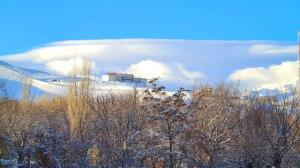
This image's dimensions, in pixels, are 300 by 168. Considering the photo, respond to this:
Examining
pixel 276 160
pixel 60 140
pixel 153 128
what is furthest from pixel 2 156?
pixel 276 160

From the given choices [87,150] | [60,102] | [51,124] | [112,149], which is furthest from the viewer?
[60,102]

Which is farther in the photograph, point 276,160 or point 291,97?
point 291,97

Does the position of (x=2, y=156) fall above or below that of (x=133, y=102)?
below

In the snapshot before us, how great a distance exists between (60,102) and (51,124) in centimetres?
1089

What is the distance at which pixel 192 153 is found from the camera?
1032 inches

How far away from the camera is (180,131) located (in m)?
26.1

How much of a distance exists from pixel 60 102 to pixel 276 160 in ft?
76.4

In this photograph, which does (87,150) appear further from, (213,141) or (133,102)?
(213,141)

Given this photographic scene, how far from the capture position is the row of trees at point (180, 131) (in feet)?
84.9

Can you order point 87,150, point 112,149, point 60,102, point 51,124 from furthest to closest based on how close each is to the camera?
point 60,102 < point 51,124 < point 87,150 < point 112,149

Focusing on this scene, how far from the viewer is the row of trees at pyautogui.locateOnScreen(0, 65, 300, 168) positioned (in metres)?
25.9

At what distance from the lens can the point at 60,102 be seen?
45594 mm

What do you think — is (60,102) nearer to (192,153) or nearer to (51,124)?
(51,124)

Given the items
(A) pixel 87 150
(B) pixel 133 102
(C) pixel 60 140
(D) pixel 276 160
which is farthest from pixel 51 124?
(D) pixel 276 160
